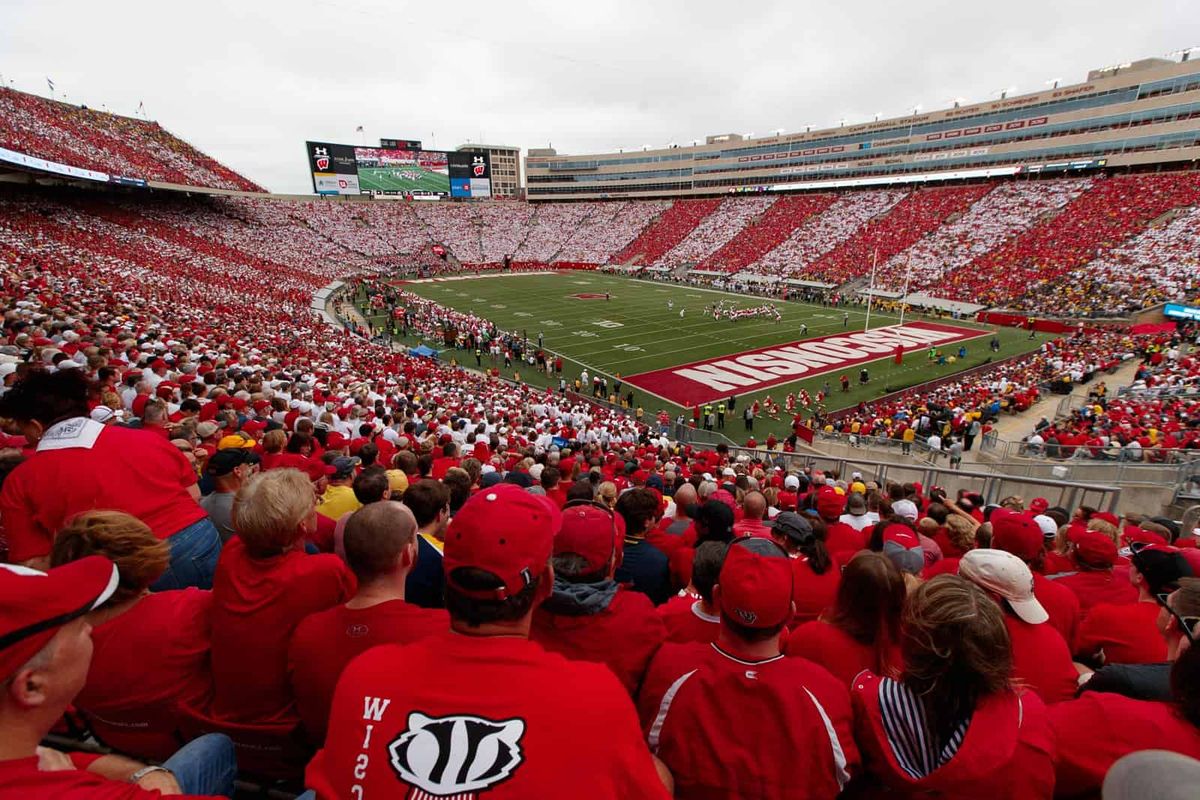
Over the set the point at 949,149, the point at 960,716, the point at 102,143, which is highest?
the point at 949,149

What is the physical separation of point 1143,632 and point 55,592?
16.6 ft

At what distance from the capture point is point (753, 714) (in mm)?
2004

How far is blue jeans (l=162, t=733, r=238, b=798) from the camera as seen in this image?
6.39 ft

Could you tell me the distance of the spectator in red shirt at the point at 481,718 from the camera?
4.63ft

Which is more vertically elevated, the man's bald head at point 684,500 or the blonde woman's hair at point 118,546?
the blonde woman's hair at point 118,546

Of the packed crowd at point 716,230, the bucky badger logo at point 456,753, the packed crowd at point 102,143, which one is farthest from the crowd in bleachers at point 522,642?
the packed crowd at point 716,230

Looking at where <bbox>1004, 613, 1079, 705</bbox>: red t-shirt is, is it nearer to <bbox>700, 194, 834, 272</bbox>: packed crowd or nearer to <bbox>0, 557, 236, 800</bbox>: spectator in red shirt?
<bbox>0, 557, 236, 800</bbox>: spectator in red shirt

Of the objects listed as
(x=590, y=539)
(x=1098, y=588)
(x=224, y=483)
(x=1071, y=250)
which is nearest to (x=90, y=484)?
(x=224, y=483)

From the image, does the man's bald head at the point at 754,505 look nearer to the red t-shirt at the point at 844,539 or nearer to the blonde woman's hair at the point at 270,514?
the red t-shirt at the point at 844,539

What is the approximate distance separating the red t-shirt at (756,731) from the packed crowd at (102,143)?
4577 centimetres

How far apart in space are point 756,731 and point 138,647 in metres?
2.55

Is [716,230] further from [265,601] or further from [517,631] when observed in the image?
[517,631]

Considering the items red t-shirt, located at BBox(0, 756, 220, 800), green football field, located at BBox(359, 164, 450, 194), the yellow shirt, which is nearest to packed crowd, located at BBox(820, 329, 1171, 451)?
the yellow shirt

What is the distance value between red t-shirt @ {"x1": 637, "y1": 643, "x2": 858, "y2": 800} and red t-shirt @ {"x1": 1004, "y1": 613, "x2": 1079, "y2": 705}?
4.70ft
